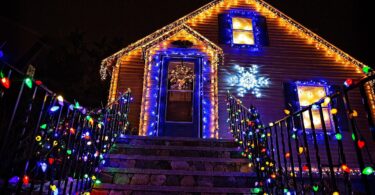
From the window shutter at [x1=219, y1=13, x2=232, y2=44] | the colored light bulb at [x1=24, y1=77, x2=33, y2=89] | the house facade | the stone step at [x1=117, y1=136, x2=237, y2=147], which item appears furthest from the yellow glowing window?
the colored light bulb at [x1=24, y1=77, x2=33, y2=89]

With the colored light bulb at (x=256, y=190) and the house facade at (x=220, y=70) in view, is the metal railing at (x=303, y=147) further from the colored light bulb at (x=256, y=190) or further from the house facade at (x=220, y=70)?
the house facade at (x=220, y=70)

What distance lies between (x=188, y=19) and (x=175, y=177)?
6617mm

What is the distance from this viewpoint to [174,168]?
436 centimetres

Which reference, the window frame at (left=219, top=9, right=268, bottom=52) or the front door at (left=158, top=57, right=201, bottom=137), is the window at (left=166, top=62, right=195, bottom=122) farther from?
the window frame at (left=219, top=9, right=268, bottom=52)

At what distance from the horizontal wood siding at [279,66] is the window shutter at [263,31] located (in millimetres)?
154

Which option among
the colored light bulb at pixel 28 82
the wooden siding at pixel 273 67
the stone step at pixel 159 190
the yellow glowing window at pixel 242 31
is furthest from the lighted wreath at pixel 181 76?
the colored light bulb at pixel 28 82

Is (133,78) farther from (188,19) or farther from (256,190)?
Answer: (256,190)

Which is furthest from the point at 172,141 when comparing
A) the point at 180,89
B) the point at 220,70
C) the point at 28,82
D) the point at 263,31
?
the point at 263,31

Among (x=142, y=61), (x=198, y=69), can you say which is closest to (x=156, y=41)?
(x=142, y=61)

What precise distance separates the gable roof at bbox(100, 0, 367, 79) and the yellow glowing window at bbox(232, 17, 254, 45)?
0.97 m

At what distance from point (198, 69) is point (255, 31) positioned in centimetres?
287

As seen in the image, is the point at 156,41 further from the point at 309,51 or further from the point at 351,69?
the point at 351,69

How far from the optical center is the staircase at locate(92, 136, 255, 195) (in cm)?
382

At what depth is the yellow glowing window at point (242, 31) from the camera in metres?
9.31
